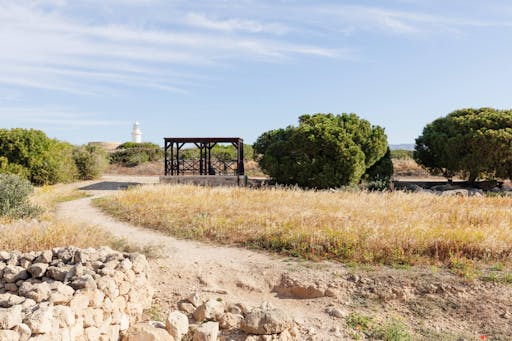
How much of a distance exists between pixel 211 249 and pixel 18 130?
747 inches

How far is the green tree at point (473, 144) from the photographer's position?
21.9m

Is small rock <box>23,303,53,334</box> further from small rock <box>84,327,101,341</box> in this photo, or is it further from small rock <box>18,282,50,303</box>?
small rock <box>18,282,50,303</box>

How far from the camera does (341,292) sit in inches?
292

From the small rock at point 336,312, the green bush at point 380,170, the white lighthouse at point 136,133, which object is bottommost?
the small rock at point 336,312

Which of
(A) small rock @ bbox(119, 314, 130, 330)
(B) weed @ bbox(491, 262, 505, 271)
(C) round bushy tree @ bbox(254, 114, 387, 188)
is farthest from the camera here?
(C) round bushy tree @ bbox(254, 114, 387, 188)

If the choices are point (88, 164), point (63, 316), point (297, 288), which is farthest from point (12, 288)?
point (88, 164)

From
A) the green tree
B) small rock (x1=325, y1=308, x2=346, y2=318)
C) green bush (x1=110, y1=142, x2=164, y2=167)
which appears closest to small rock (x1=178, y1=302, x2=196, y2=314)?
small rock (x1=325, y1=308, x2=346, y2=318)

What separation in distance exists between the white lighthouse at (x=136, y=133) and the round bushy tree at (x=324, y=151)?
31.4 meters

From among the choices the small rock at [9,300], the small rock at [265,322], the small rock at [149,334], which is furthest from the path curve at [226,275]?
the small rock at [9,300]

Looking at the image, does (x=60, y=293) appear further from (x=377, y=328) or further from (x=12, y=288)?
(x=377, y=328)

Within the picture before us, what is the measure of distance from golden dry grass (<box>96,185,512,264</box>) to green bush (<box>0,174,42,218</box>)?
2.42 meters

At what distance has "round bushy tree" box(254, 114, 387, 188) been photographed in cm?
2016

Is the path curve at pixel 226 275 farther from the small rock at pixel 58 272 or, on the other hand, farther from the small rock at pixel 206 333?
the small rock at pixel 58 272

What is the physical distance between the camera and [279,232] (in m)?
9.78
